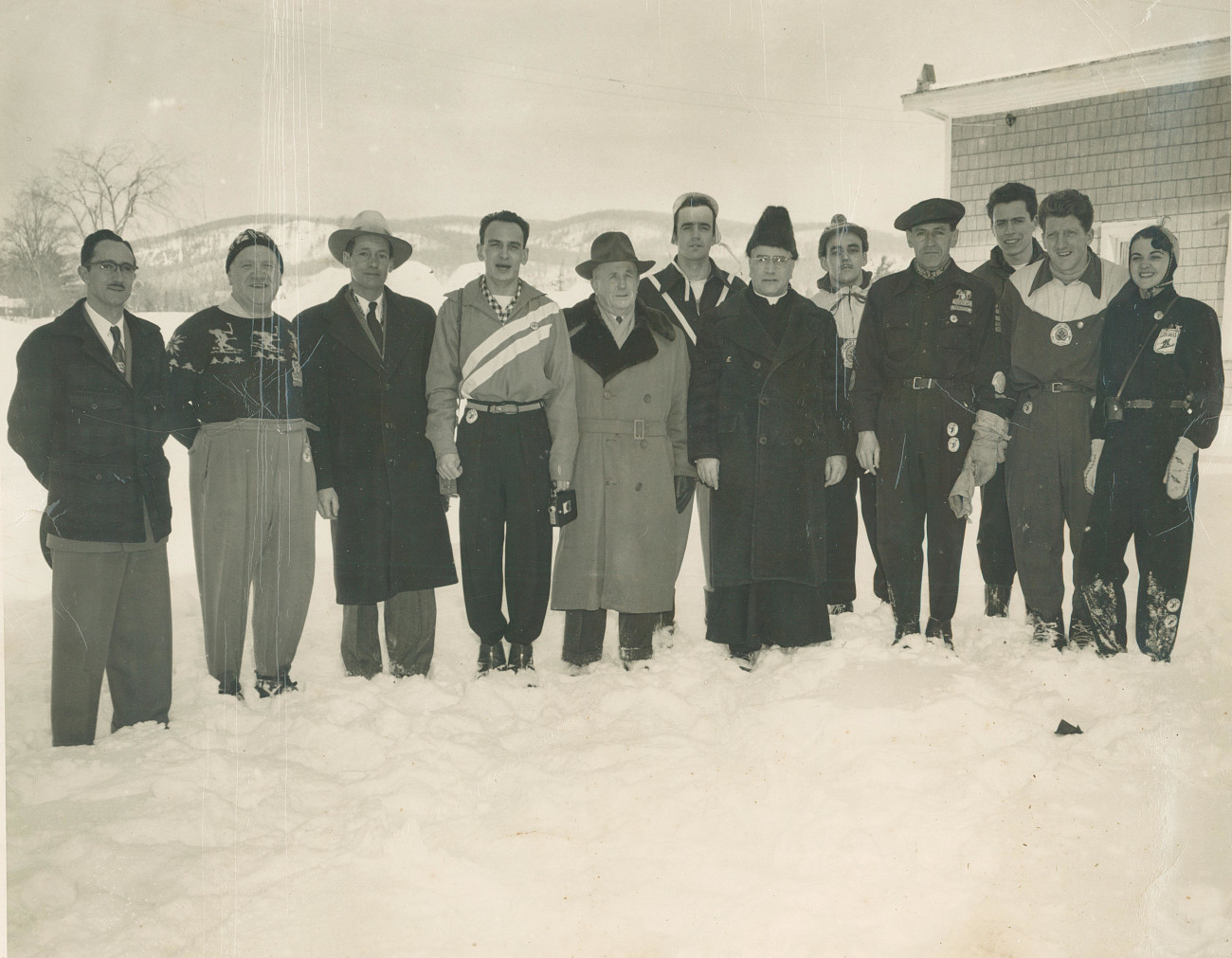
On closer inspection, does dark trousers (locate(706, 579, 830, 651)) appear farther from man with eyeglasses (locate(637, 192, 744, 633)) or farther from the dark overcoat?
the dark overcoat

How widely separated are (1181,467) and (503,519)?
2.55 m

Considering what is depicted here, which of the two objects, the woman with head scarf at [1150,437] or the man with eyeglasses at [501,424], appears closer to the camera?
the woman with head scarf at [1150,437]

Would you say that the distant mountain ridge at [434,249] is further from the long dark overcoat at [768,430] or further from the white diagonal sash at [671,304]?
the long dark overcoat at [768,430]

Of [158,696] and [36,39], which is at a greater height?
[36,39]

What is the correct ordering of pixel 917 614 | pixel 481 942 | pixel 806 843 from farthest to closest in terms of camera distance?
pixel 917 614
pixel 806 843
pixel 481 942

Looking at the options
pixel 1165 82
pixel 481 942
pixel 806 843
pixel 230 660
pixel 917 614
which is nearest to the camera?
pixel 481 942

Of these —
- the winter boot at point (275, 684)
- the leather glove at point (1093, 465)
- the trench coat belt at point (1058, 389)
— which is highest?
the trench coat belt at point (1058, 389)

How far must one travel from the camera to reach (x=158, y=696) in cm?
333

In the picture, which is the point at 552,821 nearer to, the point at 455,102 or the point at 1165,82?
the point at 455,102

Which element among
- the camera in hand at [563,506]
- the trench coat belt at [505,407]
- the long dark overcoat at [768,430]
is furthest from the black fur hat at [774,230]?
the camera in hand at [563,506]

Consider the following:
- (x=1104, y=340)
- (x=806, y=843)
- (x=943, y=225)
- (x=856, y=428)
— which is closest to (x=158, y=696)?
(x=806, y=843)

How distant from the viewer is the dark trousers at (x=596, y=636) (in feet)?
12.6

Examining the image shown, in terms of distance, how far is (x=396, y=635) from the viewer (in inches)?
148

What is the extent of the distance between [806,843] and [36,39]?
3.77 m
